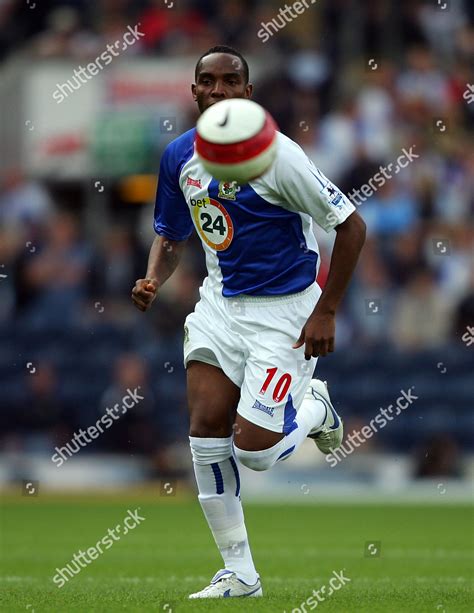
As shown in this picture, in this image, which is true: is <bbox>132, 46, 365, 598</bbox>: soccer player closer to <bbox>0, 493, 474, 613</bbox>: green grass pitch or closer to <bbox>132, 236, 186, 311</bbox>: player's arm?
<bbox>132, 236, 186, 311</bbox>: player's arm

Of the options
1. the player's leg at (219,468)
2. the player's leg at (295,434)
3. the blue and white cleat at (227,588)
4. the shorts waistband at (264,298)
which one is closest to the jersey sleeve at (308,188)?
the shorts waistband at (264,298)

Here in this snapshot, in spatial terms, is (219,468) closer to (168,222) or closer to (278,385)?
(278,385)

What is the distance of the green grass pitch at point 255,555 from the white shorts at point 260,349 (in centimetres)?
98

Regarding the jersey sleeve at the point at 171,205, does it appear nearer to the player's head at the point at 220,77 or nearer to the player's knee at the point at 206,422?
the player's head at the point at 220,77

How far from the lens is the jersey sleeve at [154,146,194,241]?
7840 mm

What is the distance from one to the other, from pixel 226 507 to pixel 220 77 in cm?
222

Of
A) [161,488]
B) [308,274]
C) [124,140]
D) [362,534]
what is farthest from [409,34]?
[308,274]

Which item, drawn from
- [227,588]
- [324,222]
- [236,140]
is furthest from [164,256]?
[227,588]

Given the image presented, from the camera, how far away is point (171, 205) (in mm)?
8016

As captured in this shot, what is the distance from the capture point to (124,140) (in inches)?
806

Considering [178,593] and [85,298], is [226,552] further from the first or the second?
[85,298]

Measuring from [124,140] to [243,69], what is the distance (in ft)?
43.5

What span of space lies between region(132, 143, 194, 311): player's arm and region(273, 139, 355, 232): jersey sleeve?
31.6 inches

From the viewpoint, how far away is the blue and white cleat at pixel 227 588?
7.47m
